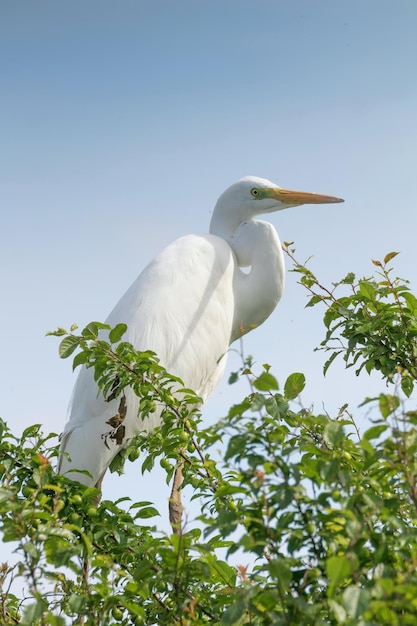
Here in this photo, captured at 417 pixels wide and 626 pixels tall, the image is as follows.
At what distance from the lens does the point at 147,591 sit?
1891 mm

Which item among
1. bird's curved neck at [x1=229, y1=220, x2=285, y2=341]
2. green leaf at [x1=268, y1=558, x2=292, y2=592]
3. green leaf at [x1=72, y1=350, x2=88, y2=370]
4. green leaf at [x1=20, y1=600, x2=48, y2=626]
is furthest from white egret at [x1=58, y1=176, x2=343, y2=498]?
green leaf at [x1=268, y1=558, x2=292, y2=592]

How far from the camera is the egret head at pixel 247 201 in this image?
5.76 meters

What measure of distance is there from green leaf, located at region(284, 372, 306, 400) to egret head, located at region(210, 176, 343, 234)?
3.44 metres

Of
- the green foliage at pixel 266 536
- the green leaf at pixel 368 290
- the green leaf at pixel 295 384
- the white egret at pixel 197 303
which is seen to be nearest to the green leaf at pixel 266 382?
the green foliage at pixel 266 536

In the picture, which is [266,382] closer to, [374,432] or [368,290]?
[374,432]

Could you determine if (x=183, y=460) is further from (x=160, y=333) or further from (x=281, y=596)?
(x=160, y=333)

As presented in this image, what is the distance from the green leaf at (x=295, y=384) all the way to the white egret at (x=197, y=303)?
6.58 feet

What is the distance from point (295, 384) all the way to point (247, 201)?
11.5ft

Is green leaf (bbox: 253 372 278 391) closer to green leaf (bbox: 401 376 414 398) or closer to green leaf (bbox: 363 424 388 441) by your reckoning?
green leaf (bbox: 363 424 388 441)

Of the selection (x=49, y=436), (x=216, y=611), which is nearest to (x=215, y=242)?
(x=49, y=436)

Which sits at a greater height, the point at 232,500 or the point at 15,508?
the point at 232,500

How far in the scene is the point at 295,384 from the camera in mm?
2420

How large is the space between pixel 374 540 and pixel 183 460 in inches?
56.4

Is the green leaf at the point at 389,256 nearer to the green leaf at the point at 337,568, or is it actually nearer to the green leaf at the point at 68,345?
the green leaf at the point at 68,345
